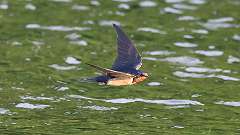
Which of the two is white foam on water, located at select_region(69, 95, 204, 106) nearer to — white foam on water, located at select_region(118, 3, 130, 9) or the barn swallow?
the barn swallow

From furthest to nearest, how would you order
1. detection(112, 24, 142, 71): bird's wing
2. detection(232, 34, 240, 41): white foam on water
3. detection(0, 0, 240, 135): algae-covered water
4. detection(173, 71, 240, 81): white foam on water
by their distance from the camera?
detection(232, 34, 240, 41): white foam on water
detection(173, 71, 240, 81): white foam on water
detection(0, 0, 240, 135): algae-covered water
detection(112, 24, 142, 71): bird's wing

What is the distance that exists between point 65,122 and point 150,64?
4305mm

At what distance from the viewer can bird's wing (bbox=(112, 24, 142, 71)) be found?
43.5 feet

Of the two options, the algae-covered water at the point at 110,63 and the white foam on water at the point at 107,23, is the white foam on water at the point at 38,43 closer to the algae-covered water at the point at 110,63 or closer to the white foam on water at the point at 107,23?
the algae-covered water at the point at 110,63

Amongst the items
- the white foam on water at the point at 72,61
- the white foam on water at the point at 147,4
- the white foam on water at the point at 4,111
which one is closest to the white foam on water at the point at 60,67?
the white foam on water at the point at 72,61

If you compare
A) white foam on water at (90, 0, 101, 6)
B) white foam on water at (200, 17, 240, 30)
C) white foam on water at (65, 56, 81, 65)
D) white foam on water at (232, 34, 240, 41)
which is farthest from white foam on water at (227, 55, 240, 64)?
white foam on water at (90, 0, 101, 6)

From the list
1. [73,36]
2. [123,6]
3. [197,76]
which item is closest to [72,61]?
[73,36]

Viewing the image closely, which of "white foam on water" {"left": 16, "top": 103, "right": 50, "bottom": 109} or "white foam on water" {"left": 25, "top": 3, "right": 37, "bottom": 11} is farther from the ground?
"white foam on water" {"left": 25, "top": 3, "right": 37, "bottom": 11}

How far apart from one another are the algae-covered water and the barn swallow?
3.13 feet

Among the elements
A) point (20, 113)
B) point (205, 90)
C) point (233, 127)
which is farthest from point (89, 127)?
point (205, 90)

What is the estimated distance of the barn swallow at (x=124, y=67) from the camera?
12.8 m

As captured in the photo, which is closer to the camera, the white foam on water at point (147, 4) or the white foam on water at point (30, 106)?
the white foam on water at point (30, 106)

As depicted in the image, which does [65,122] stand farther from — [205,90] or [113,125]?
[205,90]

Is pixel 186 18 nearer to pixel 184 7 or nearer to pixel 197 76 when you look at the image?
pixel 184 7
